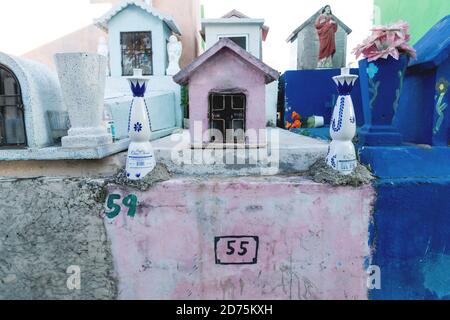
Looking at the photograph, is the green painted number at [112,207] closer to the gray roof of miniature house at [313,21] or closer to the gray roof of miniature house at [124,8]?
the gray roof of miniature house at [124,8]

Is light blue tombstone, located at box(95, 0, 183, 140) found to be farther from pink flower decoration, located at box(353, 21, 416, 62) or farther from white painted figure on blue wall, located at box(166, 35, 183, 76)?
pink flower decoration, located at box(353, 21, 416, 62)

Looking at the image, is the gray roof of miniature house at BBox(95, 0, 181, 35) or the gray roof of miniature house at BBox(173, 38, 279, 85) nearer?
the gray roof of miniature house at BBox(173, 38, 279, 85)

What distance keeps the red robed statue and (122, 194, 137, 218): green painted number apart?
15.3 feet

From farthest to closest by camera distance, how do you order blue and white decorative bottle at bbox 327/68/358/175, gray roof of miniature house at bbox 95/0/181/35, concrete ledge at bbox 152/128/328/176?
1. gray roof of miniature house at bbox 95/0/181/35
2. concrete ledge at bbox 152/128/328/176
3. blue and white decorative bottle at bbox 327/68/358/175

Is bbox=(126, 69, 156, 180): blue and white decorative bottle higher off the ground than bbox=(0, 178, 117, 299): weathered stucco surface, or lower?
higher

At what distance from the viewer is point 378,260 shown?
10.6 ft

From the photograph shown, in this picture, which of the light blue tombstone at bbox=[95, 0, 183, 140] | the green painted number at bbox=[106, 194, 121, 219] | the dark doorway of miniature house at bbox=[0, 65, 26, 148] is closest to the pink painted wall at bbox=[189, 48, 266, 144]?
the green painted number at bbox=[106, 194, 121, 219]

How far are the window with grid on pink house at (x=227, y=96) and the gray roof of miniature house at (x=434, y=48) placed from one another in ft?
5.66

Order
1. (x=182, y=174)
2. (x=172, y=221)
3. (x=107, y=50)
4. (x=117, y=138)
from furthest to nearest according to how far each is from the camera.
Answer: (x=107, y=50) → (x=117, y=138) → (x=182, y=174) → (x=172, y=221)

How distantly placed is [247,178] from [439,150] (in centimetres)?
211

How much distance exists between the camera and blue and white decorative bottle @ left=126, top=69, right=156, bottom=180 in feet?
10.2

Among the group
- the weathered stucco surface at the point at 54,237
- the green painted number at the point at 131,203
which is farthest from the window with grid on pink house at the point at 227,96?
the weathered stucco surface at the point at 54,237
